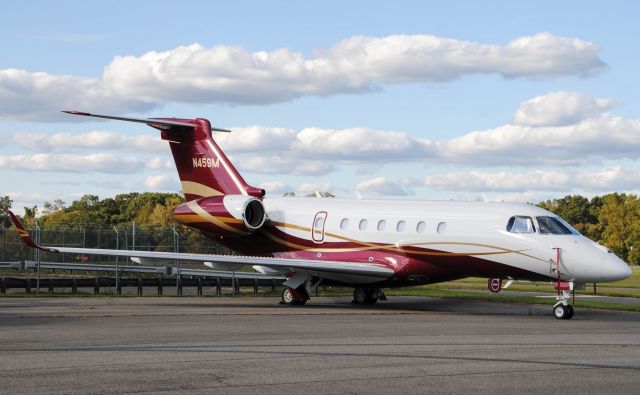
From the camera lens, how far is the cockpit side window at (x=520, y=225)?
24.0 metres

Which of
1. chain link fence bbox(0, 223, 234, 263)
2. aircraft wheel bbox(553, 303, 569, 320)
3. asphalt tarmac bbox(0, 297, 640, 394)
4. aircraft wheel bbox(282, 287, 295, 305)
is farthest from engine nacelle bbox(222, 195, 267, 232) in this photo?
aircraft wheel bbox(553, 303, 569, 320)

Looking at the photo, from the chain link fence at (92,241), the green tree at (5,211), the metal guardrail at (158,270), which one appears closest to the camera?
the metal guardrail at (158,270)

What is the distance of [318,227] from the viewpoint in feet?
93.7

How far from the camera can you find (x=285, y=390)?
1040cm

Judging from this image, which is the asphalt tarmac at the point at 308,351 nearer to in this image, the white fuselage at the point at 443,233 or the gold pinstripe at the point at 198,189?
the white fuselage at the point at 443,233

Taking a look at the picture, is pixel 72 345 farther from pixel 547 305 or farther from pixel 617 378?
pixel 547 305

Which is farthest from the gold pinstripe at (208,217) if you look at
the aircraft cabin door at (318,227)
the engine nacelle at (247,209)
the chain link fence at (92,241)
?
the chain link fence at (92,241)

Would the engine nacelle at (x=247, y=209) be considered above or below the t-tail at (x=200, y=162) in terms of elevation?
below

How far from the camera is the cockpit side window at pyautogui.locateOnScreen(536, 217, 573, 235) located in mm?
23689

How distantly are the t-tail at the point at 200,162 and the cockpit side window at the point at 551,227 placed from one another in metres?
10.6

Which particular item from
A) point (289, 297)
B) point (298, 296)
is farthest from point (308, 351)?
point (289, 297)

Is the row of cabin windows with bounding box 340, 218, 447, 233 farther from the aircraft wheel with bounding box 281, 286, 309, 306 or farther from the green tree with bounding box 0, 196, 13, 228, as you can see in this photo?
the green tree with bounding box 0, 196, 13, 228

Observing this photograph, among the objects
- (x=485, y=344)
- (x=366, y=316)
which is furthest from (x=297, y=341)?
(x=366, y=316)

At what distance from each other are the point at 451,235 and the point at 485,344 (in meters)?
9.54
